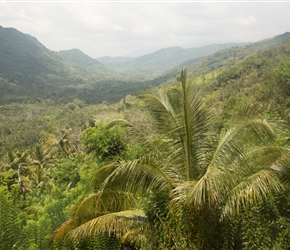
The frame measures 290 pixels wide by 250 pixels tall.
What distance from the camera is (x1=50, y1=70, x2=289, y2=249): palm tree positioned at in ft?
15.2

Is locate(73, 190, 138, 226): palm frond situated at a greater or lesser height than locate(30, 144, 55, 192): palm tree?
greater

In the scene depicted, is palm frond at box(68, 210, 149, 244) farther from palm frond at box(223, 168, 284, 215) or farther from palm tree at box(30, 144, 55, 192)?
palm tree at box(30, 144, 55, 192)

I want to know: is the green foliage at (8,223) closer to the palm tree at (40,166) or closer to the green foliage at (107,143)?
the green foliage at (107,143)

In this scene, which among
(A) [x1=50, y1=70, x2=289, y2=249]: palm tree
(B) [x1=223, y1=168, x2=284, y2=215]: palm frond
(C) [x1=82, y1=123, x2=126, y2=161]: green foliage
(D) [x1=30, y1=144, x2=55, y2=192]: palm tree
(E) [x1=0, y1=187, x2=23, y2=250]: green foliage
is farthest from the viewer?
(D) [x1=30, y1=144, x2=55, y2=192]: palm tree

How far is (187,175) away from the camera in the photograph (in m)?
5.54

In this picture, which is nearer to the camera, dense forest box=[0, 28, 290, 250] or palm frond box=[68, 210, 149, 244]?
A: dense forest box=[0, 28, 290, 250]

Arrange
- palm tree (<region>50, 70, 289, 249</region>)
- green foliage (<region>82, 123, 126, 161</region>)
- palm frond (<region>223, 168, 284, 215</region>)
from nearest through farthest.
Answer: palm frond (<region>223, 168, 284, 215</region>) → palm tree (<region>50, 70, 289, 249</region>) → green foliage (<region>82, 123, 126, 161</region>)

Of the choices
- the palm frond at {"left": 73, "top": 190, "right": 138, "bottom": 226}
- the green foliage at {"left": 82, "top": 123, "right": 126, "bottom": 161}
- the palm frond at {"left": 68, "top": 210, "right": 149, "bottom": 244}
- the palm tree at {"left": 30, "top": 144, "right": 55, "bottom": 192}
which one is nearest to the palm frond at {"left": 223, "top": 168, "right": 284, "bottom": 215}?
the palm frond at {"left": 68, "top": 210, "right": 149, "bottom": 244}

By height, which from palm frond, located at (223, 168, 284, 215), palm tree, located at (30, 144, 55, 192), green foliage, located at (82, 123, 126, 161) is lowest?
palm tree, located at (30, 144, 55, 192)

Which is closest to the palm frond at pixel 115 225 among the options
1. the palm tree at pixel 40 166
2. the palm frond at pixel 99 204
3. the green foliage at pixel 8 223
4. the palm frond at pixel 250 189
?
the palm frond at pixel 99 204

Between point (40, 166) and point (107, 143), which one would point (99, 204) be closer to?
point (107, 143)

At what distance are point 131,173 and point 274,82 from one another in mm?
28017

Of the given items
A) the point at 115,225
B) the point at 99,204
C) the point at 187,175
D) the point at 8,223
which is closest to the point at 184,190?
the point at 187,175

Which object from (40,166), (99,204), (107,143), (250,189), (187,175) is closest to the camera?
(250,189)
